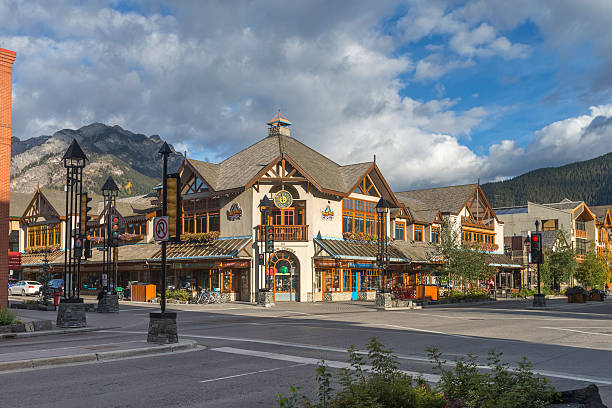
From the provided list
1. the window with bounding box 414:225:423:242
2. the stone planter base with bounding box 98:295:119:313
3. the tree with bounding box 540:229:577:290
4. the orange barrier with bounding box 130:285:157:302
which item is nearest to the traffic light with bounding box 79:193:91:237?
the stone planter base with bounding box 98:295:119:313

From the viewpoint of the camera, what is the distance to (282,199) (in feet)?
136

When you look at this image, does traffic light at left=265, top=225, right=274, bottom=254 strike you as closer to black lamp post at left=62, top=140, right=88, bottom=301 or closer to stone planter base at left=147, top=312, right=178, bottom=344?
black lamp post at left=62, top=140, right=88, bottom=301

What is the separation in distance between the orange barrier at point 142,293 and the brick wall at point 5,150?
60.9 feet

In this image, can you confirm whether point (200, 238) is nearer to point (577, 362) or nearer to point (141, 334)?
point (141, 334)

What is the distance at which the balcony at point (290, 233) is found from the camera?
40.8 meters

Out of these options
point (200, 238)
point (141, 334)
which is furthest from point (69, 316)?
point (200, 238)

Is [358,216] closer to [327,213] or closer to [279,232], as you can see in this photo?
[327,213]

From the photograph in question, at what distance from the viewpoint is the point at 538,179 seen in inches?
7087

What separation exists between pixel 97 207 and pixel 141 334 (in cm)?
4410

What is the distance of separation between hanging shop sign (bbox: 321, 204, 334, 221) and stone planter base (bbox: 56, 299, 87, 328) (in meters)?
24.0

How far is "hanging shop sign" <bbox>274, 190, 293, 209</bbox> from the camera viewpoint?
136 feet

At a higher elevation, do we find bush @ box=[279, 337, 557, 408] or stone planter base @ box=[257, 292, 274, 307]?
bush @ box=[279, 337, 557, 408]

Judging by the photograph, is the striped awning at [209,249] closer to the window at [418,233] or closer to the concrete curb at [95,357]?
the window at [418,233]

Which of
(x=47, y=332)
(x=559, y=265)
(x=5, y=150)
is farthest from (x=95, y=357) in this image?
(x=559, y=265)
